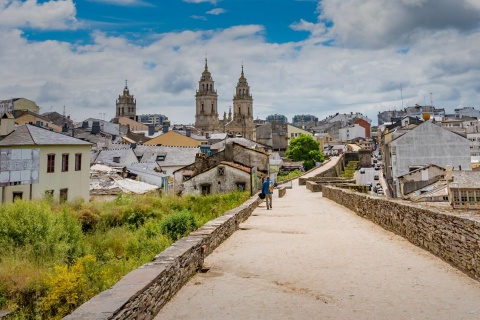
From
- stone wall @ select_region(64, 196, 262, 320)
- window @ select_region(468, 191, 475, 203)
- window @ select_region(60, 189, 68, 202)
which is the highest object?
window @ select_region(60, 189, 68, 202)

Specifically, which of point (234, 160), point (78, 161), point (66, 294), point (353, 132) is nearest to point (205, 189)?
point (234, 160)

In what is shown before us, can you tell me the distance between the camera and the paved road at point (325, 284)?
17.6 feet

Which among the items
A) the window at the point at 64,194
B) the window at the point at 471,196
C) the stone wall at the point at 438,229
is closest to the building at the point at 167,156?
the window at the point at 64,194

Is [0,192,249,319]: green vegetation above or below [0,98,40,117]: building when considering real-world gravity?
below

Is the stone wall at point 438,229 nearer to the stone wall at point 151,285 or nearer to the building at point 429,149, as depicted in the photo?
the stone wall at point 151,285

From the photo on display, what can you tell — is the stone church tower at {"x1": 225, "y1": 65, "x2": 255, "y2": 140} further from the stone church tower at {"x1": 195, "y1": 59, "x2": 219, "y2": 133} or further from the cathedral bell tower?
the stone church tower at {"x1": 195, "y1": 59, "x2": 219, "y2": 133}

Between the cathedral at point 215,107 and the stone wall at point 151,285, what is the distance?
137m

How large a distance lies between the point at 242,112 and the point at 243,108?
1674mm

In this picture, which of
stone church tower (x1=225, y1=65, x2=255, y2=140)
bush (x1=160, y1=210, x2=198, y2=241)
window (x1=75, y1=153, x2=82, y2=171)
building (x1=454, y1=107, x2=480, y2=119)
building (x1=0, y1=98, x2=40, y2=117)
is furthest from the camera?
stone church tower (x1=225, y1=65, x2=255, y2=140)

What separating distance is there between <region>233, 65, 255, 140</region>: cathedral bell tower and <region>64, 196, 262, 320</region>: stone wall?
133421 millimetres

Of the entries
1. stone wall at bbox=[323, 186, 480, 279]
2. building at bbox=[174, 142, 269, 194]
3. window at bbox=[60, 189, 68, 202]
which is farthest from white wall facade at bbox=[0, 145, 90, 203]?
stone wall at bbox=[323, 186, 480, 279]

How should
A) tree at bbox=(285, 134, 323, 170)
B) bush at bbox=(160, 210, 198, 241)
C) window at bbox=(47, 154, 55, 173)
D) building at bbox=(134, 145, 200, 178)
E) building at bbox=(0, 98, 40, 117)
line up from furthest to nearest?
1. tree at bbox=(285, 134, 323, 170)
2. building at bbox=(0, 98, 40, 117)
3. building at bbox=(134, 145, 200, 178)
4. window at bbox=(47, 154, 55, 173)
5. bush at bbox=(160, 210, 198, 241)

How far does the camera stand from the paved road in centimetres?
537

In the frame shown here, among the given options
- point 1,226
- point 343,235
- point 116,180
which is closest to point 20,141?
point 116,180
